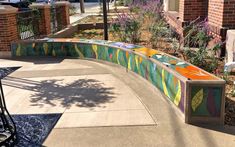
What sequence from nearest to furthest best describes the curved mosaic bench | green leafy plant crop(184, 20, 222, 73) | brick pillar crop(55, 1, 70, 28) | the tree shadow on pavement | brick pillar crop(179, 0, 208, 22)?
the curved mosaic bench → the tree shadow on pavement → green leafy plant crop(184, 20, 222, 73) → brick pillar crop(179, 0, 208, 22) → brick pillar crop(55, 1, 70, 28)

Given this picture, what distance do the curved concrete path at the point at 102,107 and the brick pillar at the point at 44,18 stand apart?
13.2 feet

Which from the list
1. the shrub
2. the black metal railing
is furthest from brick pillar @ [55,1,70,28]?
the shrub

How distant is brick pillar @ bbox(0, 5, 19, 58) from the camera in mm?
9367

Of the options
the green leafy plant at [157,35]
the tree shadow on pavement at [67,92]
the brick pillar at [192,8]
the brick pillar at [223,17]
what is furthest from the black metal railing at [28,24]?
the brick pillar at [223,17]

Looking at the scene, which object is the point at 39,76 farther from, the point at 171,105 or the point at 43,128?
the point at 171,105

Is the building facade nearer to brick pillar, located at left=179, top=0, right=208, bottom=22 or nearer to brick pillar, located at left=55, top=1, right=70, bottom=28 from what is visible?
brick pillar, located at left=179, top=0, right=208, bottom=22

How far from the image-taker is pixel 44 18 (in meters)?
11.6

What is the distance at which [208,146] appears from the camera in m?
3.72

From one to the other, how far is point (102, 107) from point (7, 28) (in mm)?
5719

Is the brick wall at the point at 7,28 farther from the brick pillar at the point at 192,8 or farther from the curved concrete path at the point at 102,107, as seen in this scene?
the brick pillar at the point at 192,8

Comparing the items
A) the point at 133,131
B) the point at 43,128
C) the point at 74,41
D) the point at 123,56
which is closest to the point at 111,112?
the point at 133,131

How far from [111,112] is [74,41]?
14.8ft

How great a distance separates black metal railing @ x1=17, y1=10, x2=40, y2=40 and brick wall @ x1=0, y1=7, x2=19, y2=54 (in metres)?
0.44

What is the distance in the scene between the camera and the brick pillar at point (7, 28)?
937 cm
